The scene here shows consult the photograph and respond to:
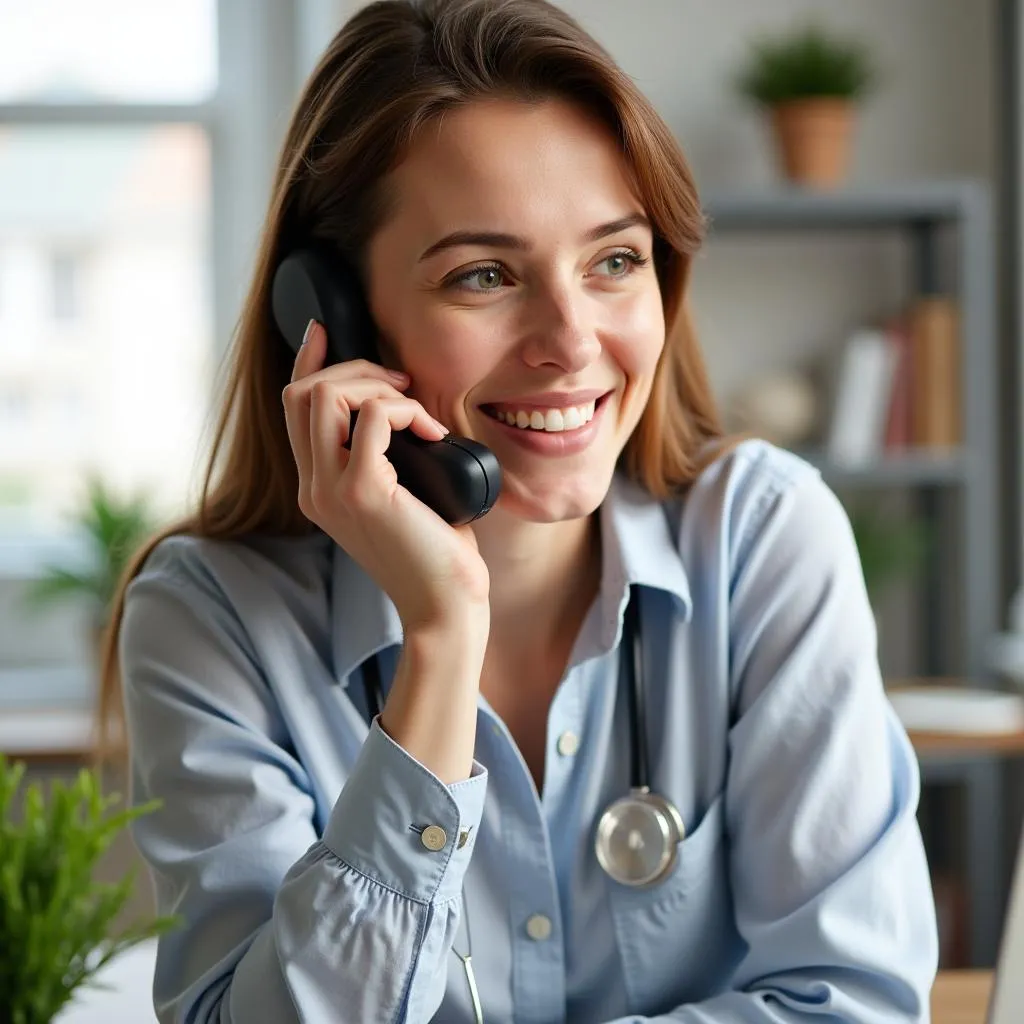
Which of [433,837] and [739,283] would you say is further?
[739,283]

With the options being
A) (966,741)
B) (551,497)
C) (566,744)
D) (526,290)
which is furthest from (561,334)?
(966,741)

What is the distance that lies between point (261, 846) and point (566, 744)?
311 mm

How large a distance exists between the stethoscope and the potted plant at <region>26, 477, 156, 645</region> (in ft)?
5.52

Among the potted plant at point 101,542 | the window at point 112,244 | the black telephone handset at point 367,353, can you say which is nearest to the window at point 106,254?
the window at point 112,244

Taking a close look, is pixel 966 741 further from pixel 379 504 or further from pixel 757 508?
pixel 379 504

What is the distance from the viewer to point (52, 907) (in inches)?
28.7

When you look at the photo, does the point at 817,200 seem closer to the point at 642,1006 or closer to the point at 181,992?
the point at 642,1006

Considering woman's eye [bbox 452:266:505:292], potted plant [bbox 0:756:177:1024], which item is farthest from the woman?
potted plant [bbox 0:756:177:1024]

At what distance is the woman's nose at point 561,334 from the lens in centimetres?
127

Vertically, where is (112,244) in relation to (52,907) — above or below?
above

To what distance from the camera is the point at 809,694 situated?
51.8 inches

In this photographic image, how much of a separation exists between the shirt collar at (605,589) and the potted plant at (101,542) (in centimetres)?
158

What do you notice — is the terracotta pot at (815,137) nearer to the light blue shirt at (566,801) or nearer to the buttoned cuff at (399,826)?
the light blue shirt at (566,801)

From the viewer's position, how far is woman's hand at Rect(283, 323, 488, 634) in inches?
48.6
